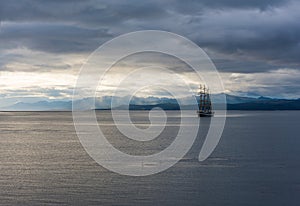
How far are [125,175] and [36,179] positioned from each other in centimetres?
743

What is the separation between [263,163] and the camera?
50.7 m

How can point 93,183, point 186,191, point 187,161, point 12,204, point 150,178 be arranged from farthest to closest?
1. point 187,161
2. point 150,178
3. point 93,183
4. point 186,191
5. point 12,204

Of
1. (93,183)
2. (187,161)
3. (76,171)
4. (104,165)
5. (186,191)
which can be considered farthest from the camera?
(187,161)

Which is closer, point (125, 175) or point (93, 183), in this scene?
point (93, 183)

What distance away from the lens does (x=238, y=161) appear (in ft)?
171

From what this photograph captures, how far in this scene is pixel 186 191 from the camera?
3559 centimetres

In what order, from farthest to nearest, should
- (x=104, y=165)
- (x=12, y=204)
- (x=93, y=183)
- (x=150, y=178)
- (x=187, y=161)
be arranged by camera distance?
(x=187, y=161) → (x=104, y=165) → (x=150, y=178) → (x=93, y=183) → (x=12, y=204)

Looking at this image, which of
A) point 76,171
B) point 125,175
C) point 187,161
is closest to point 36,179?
point 76,171

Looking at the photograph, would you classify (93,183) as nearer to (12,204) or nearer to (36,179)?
(36,179)

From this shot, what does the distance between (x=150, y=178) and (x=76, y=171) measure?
733 cm

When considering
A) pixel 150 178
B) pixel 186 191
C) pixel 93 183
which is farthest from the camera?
pixel 150 178

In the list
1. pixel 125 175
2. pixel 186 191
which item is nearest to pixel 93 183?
pixel 125 175

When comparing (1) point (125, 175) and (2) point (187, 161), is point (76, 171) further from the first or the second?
(2) point (187, 161)

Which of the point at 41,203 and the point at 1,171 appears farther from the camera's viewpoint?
the point at 1,171
